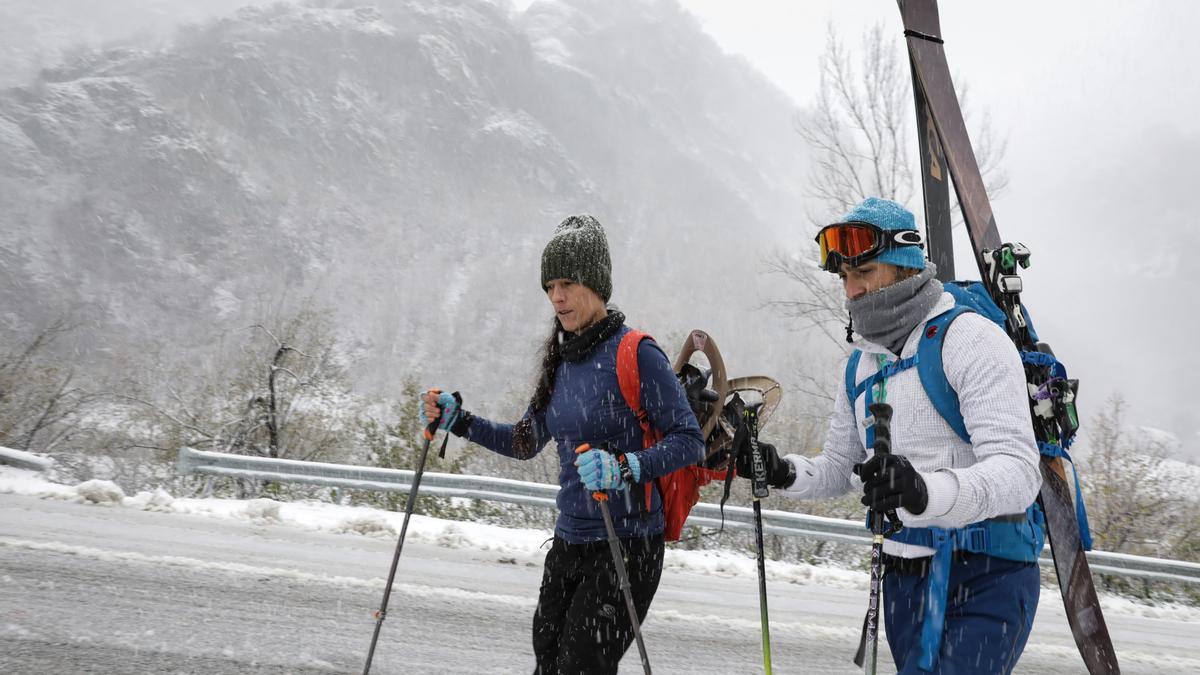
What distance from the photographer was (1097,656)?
2297mm

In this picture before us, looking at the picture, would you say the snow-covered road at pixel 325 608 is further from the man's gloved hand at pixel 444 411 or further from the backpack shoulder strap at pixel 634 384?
the backpack shoulder strap at pixel 634 384

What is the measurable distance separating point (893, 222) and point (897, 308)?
0.27 m

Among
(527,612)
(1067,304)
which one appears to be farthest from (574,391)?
(1067,304)

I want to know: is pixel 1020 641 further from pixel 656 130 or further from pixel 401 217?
pixel 656 130

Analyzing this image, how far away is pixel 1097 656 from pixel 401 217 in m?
105

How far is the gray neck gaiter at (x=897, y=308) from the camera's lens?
6.28ft

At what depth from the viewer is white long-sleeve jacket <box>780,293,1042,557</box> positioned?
158cm

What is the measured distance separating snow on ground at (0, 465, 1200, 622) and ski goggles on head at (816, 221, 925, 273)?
480cm

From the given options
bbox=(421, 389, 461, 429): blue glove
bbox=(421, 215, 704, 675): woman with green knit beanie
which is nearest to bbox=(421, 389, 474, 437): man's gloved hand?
bbox=(421, 389, 461, 429): blue glove

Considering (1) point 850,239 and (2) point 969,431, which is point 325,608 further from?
(2) point 969,431

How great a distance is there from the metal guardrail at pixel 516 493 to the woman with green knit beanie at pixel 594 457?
14.8 feet

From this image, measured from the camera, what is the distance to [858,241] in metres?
2.06

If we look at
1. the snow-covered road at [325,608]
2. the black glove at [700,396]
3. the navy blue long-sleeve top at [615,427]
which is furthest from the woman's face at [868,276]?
A: the snow-covered road at [325,608]

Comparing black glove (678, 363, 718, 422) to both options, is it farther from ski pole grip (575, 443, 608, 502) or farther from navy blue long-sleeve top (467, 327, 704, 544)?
ski pole grip (575, 443, 608, 502)
